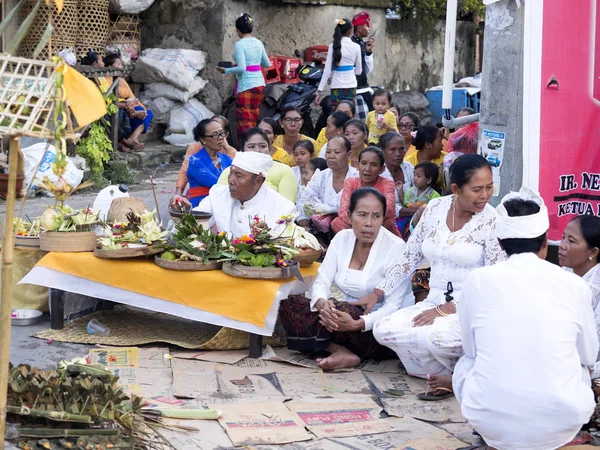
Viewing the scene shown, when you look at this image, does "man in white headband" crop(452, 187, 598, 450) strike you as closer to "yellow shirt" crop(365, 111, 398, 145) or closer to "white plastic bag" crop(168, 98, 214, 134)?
"yellow shirt" crop(365, 111, 398, 145)

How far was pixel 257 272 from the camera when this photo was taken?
18.1 feet

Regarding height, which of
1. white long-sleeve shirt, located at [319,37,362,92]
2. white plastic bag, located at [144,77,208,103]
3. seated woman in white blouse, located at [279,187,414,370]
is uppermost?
white long-sleeve shirt, located at [319,37,362,92]

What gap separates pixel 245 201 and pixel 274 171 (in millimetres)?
1544

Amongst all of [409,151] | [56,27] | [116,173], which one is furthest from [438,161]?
[56,27]

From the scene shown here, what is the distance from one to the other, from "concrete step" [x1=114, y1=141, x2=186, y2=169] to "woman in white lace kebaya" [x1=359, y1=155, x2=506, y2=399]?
623cm

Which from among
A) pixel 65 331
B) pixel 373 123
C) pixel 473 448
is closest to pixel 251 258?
pixel 65 331

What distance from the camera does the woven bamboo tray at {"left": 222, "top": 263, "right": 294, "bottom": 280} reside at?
5.51 metres

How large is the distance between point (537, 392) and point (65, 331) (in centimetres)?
353

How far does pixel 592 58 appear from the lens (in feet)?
16.5

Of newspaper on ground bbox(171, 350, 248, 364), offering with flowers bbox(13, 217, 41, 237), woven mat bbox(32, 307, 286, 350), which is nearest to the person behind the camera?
newspaper on ground bbox(171, 350, 248, 364)

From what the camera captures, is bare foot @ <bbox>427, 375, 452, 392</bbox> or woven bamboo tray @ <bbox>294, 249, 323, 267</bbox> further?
woven bamboo tray @ <bbox>294, 249, 323, 267</bbox>

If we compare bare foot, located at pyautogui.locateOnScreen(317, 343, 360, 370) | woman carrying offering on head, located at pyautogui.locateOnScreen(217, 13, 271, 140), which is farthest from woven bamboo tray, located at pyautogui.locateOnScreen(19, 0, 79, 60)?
bare foot, located at pyautogui.locateOnScreen(317, 343, 360, 370)

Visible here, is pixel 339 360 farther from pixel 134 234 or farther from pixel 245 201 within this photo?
pixel 134 234

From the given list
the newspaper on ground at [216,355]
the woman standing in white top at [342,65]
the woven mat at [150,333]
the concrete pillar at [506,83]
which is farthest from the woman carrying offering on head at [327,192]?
the woman standing in white top at [342,65]
